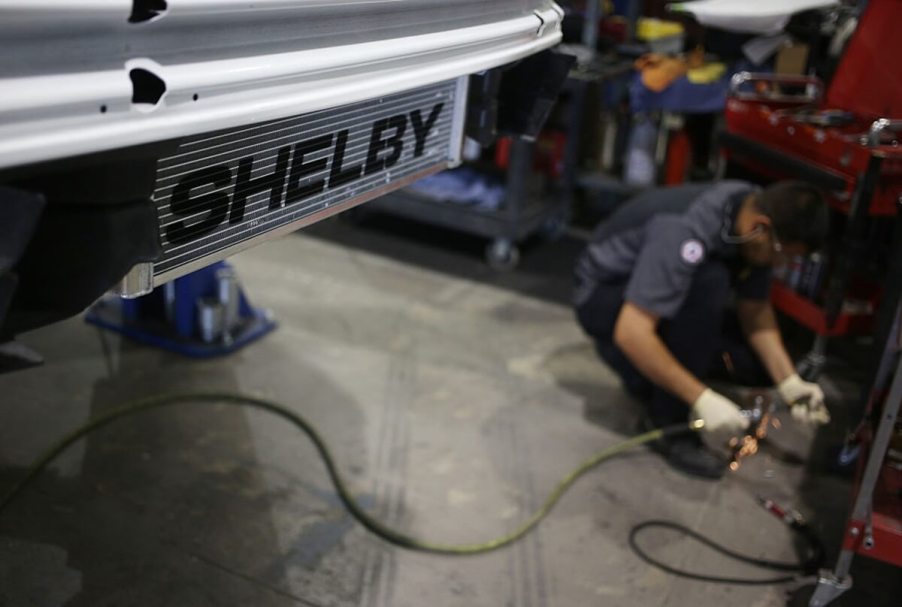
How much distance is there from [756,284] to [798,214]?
47 cm

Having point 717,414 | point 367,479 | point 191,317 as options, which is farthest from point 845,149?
point 191,317

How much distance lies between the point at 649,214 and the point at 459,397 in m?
0.78

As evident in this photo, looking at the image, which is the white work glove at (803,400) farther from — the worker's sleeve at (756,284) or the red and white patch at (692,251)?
the red and white patch at (692,251)

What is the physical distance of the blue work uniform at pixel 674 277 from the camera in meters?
2.23

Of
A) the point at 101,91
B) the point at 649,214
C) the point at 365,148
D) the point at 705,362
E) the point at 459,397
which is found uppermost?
the point at 101,91

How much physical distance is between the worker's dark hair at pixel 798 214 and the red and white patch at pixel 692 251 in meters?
0.18

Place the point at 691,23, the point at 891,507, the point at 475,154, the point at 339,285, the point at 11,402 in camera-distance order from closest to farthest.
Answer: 1. the point at 891,507
2. the point at 11,402
3. the point at 339,285
4. the point at 475,154
5. the point at 691,23

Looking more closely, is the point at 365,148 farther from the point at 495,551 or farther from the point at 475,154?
the point at 475,154

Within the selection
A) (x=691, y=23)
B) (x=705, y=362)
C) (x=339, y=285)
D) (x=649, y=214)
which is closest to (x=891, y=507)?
(x=705, y=362)

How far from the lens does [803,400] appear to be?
2389 millimetres

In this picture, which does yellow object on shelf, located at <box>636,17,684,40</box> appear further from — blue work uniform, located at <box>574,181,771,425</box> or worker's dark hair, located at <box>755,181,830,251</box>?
worker's dark hair, located at <box>755,181,830,251</box>

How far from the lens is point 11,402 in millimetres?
2324

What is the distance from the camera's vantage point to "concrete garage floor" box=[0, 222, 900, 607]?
1828 millimetres

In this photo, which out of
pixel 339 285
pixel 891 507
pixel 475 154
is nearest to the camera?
pixel 891 507
